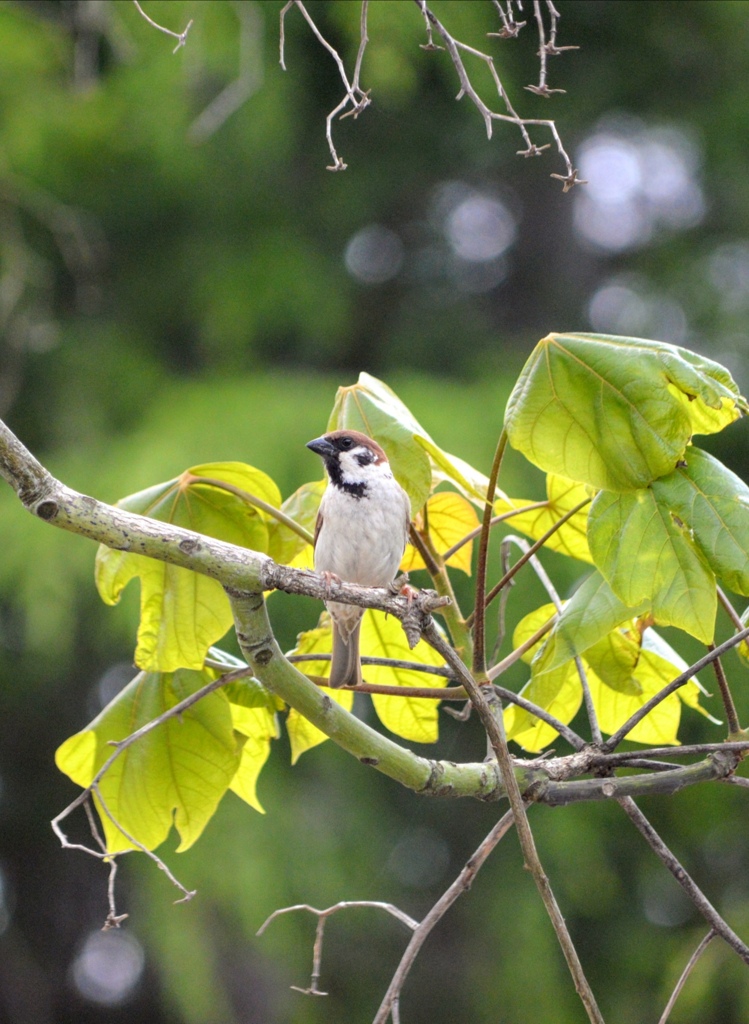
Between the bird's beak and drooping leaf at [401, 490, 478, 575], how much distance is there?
0.29 m

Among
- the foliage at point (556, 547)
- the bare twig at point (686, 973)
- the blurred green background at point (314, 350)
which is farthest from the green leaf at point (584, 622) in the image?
the blurred green background at point (314, 350)

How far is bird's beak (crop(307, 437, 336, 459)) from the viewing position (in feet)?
6.91

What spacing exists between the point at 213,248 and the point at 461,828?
139 inches

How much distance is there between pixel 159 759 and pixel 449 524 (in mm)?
642

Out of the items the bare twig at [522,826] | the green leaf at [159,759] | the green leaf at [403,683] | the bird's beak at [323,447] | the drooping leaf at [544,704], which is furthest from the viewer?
the bird's beak at [323,447]

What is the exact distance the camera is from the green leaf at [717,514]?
133cm

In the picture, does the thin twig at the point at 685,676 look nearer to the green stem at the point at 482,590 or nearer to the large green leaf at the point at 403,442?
the green stem at the point at 482,590

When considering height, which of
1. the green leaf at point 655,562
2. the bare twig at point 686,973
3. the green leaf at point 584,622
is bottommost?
the bare twig at point 686,973

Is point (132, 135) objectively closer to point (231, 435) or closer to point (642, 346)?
point (231, 435)

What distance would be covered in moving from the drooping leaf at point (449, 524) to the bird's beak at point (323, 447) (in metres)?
0.29

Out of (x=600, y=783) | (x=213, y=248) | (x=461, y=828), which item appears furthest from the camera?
(x=213, y=248)

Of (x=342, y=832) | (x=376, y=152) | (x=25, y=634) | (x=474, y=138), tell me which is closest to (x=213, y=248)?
(x=376, y=152)

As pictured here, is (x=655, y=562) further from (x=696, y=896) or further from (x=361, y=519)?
(x=361, y=519)

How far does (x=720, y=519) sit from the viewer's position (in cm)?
134
